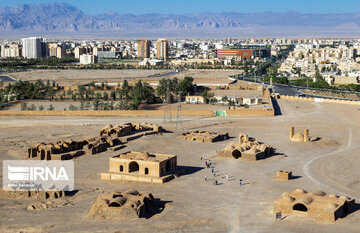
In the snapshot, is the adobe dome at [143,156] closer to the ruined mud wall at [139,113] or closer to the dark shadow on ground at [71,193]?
the dark shadow on ground at [71,193]

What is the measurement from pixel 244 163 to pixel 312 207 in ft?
35.8

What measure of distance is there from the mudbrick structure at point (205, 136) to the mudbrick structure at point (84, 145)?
3.51 metres

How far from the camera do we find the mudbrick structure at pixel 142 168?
28594 mm

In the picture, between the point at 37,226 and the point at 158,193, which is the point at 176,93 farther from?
the point at 37,226

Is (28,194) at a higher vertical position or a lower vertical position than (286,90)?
lower

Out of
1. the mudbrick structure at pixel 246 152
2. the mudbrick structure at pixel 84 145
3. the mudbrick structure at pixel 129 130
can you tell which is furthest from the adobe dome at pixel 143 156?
the mudbrick structure at pixel 129 130

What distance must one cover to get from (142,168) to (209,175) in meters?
3.70

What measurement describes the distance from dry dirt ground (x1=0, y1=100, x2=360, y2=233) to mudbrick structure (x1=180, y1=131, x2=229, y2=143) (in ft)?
2.08

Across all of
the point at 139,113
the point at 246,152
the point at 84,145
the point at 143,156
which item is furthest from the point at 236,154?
the point at 139,113

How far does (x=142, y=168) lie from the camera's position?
29031mm

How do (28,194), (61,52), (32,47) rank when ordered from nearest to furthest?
(28,194), (32,47), (61,52)

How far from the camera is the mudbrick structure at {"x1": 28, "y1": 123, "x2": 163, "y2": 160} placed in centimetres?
3444

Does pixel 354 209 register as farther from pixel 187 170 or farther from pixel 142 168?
pixel 142 168

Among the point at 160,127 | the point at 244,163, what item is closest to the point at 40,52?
the point at 160,127
